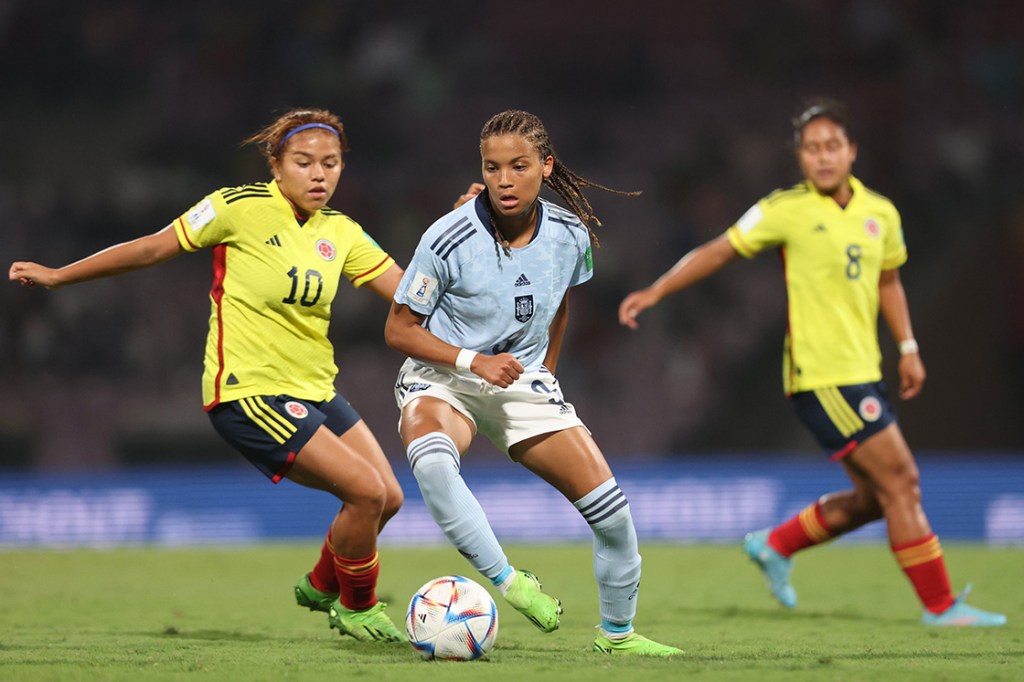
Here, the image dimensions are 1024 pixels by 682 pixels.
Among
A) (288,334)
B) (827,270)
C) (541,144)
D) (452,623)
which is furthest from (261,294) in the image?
(827,270)

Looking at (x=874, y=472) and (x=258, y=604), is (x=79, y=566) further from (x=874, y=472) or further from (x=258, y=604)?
(x=874, y=472)

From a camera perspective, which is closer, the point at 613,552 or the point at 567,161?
the point at 613,552

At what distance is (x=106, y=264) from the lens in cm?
549

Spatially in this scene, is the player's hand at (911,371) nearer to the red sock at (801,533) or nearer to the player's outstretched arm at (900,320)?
the player's outstretched arm at (900,320)

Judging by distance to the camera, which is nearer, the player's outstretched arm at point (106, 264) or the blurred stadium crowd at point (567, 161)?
the player's outstretched arm at point (106, 264)

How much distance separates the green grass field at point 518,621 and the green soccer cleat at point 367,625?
0.29 ft

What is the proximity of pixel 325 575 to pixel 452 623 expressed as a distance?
1.31 metres

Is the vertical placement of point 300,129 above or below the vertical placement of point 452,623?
above

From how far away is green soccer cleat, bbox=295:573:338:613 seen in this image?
19.7 feet

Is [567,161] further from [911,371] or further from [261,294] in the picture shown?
[261,294]

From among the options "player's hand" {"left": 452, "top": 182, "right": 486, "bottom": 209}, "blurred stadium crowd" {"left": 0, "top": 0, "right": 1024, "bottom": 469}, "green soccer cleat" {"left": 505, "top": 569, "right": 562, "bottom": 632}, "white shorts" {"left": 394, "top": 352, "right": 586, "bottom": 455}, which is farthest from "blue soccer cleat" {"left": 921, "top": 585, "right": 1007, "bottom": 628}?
"blurred stadium crowd" {"left": 0, "top": 0, "right": 1024, "bottom": 469}

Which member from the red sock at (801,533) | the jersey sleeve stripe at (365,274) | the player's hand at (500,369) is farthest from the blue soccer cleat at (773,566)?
the player's hand at (500,369)

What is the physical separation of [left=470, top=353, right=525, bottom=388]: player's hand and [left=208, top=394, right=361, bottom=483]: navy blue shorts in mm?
1071

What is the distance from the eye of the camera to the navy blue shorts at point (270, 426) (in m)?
5.52
